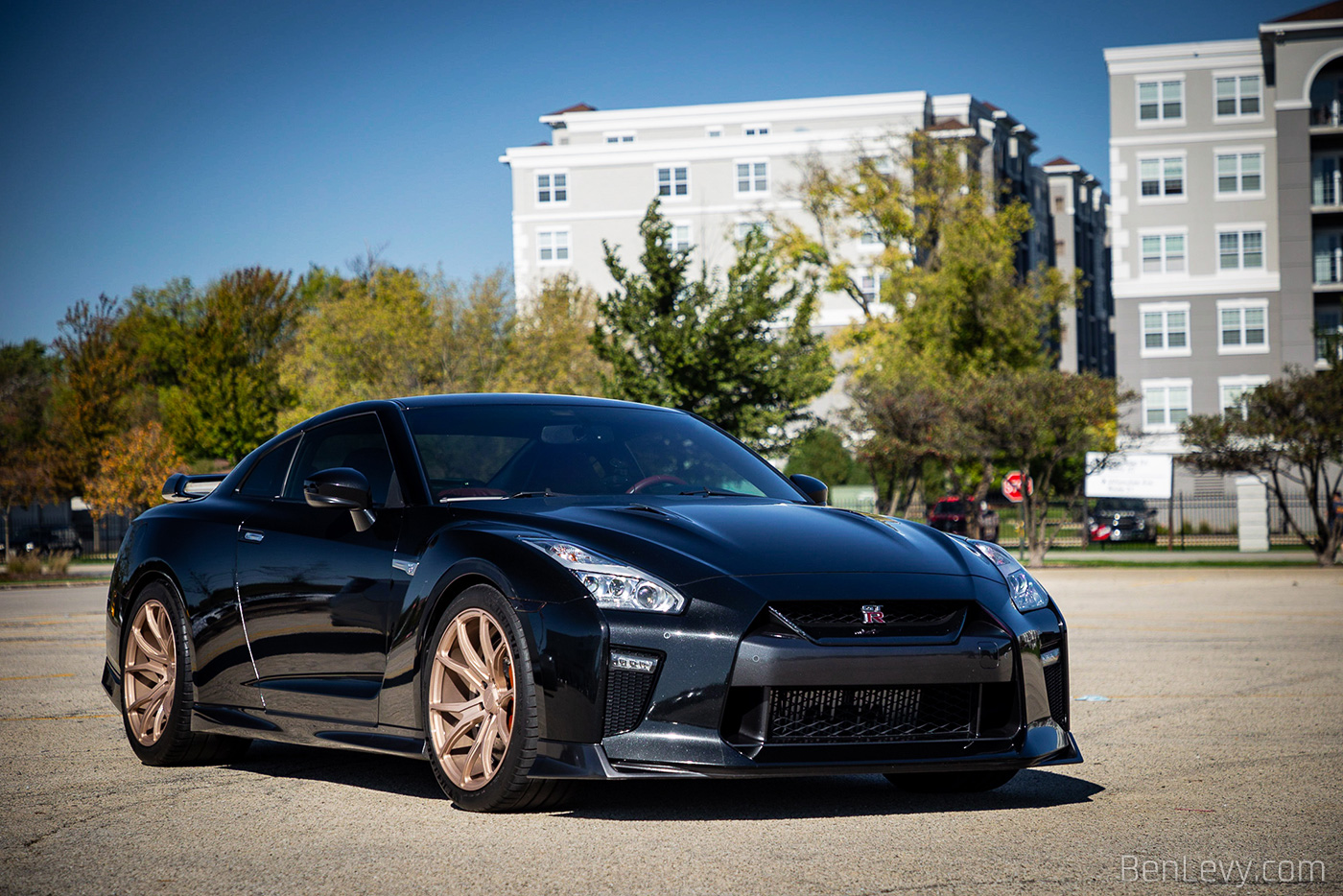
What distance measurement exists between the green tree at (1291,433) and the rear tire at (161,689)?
31533 millimetres

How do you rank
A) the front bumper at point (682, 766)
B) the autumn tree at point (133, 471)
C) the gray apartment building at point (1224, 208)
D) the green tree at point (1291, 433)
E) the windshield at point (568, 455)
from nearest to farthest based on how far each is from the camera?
the front bumper at point (682, 766) < the windshield at point (568, 455) < the green tree at point (1291, 433) < the autumn tree at point (133, 471) < the gray apartment building at point (1224, 208)

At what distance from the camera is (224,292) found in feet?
211

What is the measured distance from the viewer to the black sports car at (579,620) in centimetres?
480

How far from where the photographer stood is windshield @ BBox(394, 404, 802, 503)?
602 cm

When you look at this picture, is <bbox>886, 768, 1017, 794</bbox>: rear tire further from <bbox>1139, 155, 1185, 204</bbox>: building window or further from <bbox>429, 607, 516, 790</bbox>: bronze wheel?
<bbox>1139, 155, 1185, 204</bbox>: building window

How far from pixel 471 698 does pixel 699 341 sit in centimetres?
3095

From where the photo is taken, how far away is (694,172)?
254 feet

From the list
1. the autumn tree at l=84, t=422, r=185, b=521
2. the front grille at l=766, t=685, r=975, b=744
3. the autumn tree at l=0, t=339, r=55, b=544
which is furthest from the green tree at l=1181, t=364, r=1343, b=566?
the autumn tree at l=0, t=339, r=55, b=544

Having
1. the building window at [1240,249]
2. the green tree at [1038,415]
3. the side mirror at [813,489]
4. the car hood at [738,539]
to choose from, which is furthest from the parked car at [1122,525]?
the car hood at [738,539]

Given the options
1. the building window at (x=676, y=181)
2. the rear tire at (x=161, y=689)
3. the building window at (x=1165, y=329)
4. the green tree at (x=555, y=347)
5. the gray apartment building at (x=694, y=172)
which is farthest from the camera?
the building window at (x=676, y=181)

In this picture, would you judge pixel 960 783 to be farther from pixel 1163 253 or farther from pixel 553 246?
pixel 553 246

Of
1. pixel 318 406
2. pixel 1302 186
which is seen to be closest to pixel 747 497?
pixel 318 406

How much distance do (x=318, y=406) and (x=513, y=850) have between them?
48095 mm

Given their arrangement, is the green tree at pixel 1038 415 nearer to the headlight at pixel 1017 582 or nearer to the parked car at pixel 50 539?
the headlight at pixel 1017 582
